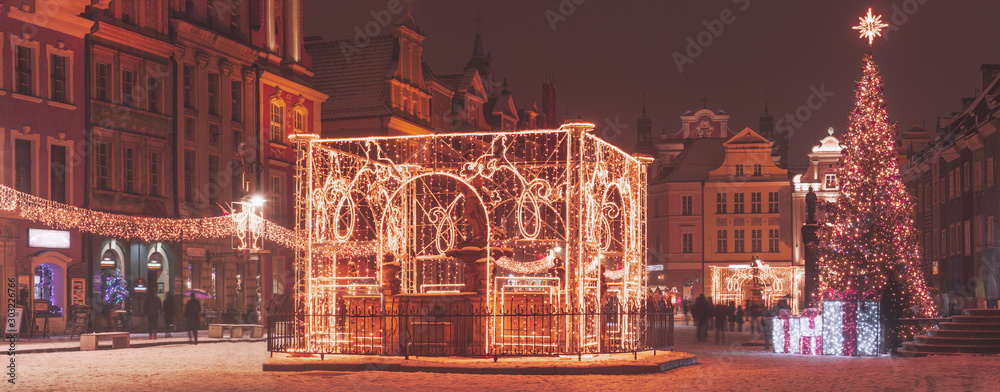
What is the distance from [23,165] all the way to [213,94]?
9509 millimetres


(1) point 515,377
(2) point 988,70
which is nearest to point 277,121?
(2) point 988,70

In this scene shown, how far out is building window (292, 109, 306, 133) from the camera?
48500 mm

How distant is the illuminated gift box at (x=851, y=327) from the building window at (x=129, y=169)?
73.8ft

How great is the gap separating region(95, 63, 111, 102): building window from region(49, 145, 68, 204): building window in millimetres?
2292

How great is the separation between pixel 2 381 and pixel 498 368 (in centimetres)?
744

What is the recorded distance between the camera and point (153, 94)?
39938 millimetres

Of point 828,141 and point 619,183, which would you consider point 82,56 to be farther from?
point 828,141

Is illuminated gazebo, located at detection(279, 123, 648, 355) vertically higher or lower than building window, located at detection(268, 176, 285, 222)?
lower

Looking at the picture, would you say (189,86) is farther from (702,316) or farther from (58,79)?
(702,316)

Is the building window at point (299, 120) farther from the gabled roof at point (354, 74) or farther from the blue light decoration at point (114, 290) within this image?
the blue light decoration at point (114, 290)

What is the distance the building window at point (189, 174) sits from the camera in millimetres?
41562

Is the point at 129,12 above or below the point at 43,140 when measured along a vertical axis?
above

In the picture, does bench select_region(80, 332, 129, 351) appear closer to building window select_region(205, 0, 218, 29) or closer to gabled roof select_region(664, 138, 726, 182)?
building window select_region(205, 0, 218, 29)

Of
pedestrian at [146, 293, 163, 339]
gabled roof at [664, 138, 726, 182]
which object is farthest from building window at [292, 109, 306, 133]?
gabled roof at [664, 138, 726, 182]
